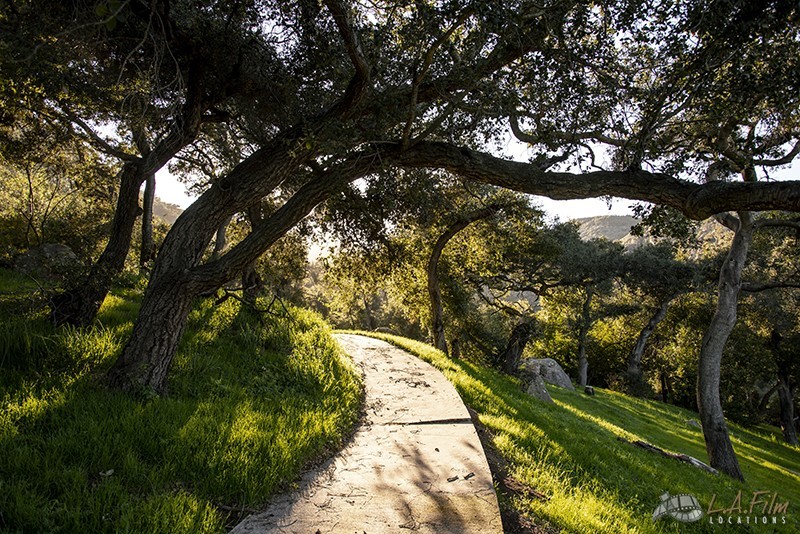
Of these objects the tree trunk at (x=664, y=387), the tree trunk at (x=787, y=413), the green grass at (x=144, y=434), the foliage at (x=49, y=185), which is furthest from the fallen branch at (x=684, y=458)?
the tree trunk at (x=664, y=387)

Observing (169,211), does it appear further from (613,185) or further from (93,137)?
(613,185)

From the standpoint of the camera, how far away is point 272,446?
3682mm

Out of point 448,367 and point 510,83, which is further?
point 448,367

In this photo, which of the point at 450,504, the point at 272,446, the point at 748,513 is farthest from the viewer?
the point at 748,513

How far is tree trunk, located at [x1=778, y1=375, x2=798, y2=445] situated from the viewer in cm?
2117

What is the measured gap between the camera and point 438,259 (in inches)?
496

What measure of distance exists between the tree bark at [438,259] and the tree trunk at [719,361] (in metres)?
6.12

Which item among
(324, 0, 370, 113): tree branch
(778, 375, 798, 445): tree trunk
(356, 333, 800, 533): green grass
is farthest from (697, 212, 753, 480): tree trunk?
(778, 375, 798, 445): tree trunk

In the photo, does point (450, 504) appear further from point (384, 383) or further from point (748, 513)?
point (748, 513)

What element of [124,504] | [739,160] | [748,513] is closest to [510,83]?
[124,504]

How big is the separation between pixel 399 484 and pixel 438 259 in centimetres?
930

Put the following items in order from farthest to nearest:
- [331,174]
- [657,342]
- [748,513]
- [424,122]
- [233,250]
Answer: [657,342] → [424,122] → [748,513] → [331,174] → [233,250]

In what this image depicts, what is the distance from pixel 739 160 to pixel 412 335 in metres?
34.7

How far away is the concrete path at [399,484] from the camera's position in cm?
303
